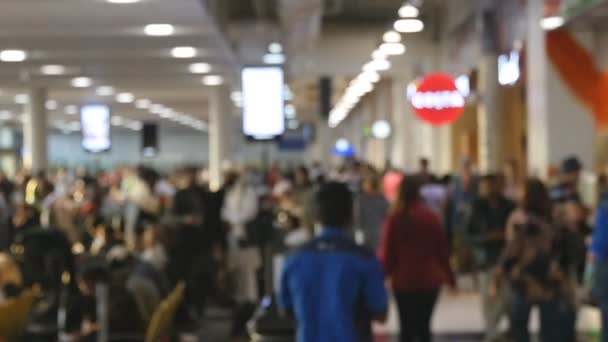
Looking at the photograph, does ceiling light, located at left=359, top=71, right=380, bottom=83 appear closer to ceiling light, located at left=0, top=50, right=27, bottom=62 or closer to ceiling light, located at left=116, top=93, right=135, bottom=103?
ceiling light, located at left=116, top=93, right=135, bottom=103

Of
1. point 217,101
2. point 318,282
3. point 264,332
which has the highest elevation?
point 217,101

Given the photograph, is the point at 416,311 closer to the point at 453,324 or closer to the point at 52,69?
the point at 453,324

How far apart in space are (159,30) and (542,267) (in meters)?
8.44

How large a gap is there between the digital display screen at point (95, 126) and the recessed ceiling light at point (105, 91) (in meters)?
2.51

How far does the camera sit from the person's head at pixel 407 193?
9.18 metres

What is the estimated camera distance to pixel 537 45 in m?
18.3

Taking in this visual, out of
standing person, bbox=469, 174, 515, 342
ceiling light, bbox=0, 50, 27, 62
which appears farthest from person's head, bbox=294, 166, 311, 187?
standing person, bbox=469, 174, 515, 342

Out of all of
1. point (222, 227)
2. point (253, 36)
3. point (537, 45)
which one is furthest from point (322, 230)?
point (253, 36)

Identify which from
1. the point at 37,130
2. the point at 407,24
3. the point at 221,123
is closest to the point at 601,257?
the point at 407,24

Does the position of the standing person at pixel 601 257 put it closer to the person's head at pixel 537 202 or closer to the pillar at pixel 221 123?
the person's head at pixel 537 202

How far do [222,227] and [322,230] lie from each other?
9.41 meters

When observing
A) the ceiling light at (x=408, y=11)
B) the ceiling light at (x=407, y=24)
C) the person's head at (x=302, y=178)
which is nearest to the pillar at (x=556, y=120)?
the ceiling light at (x=407, y=24)

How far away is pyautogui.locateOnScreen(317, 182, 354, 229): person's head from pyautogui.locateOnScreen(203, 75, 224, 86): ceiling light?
1957 centimetres

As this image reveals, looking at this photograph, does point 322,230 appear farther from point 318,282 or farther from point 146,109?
point 146,109
